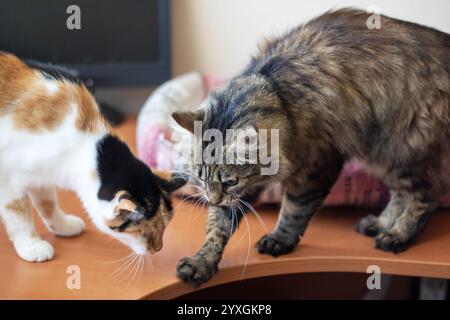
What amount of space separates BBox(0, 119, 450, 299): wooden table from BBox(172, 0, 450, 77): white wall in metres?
0.74

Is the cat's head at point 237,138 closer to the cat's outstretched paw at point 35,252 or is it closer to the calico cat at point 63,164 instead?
the calico cat at point 63,164

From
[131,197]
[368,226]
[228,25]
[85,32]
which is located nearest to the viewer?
[131,197]

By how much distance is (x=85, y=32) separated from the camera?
1817mm

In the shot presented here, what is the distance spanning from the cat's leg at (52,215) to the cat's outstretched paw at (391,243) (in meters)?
0.73

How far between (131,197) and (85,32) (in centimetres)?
91

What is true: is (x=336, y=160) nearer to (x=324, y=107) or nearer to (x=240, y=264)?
(x=324, y=107)

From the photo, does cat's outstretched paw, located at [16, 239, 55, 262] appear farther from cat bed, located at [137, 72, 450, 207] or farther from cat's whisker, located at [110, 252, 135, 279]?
cat bed, located at [137, 72, 450, 207]

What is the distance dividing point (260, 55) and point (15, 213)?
2.21 ft

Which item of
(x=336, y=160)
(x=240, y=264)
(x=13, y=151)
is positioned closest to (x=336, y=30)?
(x=336, y=160)

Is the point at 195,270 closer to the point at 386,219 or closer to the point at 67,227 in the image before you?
the point at 67,227

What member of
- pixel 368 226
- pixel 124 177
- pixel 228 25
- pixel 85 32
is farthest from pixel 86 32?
pixel 368 226

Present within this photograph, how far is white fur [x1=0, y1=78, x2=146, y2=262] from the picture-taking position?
1.15 meters

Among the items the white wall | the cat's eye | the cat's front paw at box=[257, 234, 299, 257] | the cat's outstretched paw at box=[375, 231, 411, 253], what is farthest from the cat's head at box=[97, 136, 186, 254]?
the white wall

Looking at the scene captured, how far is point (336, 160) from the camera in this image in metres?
1.27
